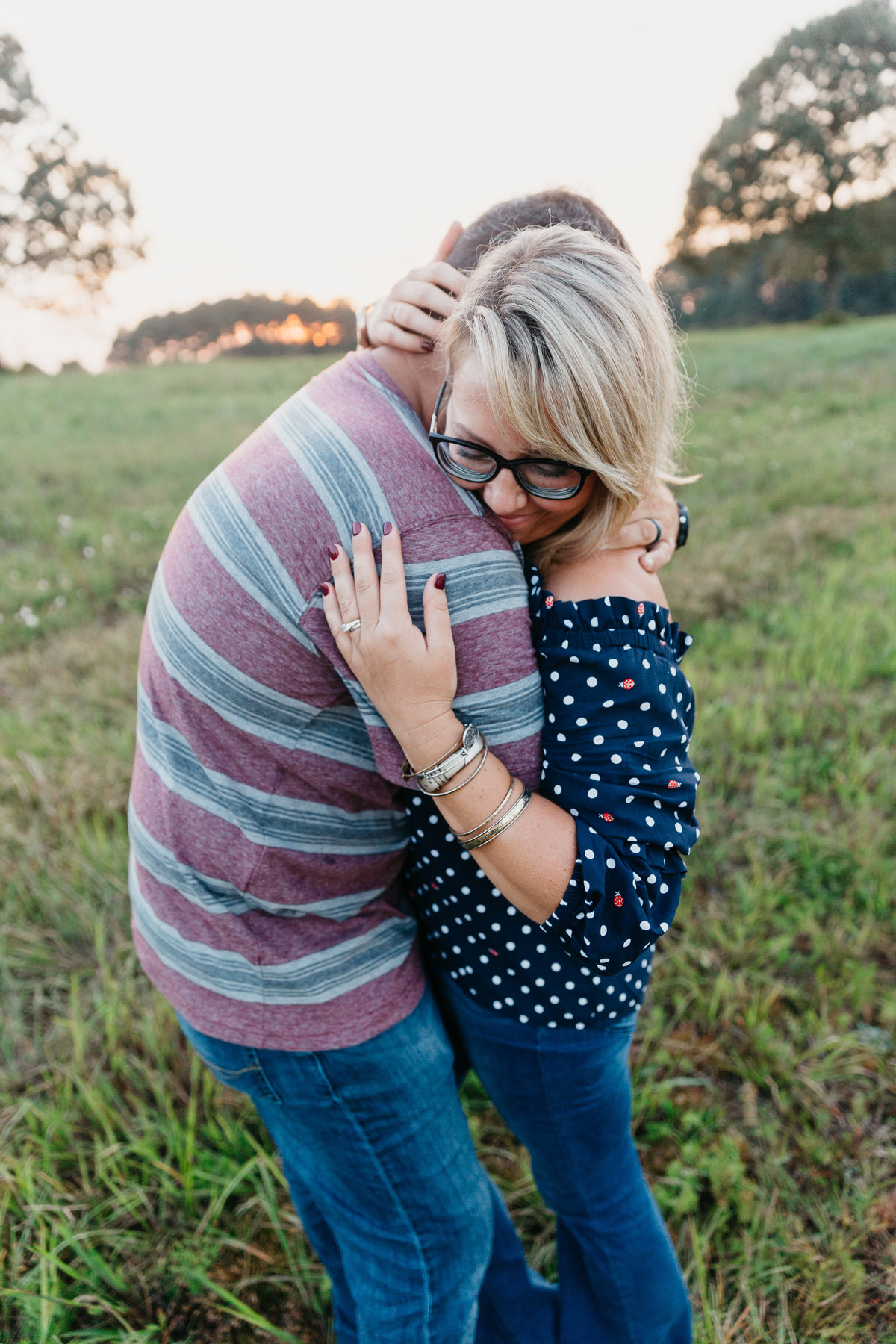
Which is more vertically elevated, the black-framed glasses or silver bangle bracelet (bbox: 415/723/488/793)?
the black-framed glasses

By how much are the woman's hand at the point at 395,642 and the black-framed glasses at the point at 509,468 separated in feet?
0.53

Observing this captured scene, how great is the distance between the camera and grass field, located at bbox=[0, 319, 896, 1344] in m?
1.67

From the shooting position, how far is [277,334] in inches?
1034

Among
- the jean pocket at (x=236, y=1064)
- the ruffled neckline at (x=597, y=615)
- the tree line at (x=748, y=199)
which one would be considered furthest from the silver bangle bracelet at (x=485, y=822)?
the tree line at (x=748, y=199)

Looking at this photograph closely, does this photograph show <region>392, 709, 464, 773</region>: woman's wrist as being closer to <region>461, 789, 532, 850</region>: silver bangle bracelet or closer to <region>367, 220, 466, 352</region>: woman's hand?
<region>461, 789, 532, 850</region>: silver bangle bracelet

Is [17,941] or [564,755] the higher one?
[564,755]

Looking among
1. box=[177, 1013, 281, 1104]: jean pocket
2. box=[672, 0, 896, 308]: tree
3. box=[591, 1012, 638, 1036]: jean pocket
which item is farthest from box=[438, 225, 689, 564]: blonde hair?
box=[672, 0, 896, 308]: tree

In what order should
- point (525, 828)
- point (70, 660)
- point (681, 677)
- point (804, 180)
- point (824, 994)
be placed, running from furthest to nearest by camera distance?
point (804, 180), point (70, 660), point (824, 994), point (681, 677), point (525, 828)

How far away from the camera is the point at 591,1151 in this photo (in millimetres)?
1493

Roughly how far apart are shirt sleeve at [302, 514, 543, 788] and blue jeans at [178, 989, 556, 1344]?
22.2 inches

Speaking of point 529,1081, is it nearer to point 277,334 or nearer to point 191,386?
point 191,386

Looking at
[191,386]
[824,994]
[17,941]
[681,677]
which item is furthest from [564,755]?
[191,386]

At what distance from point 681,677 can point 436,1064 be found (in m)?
0.83

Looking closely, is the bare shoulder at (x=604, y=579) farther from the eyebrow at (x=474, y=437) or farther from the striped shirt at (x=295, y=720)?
the eyebrow at (x=474, y=437)
